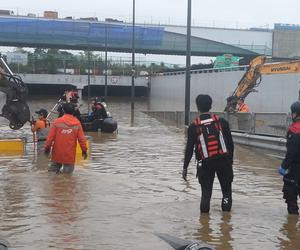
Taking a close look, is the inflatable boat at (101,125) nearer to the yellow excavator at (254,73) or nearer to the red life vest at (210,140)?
the yellow excavator at (254,73)

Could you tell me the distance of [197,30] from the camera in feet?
278

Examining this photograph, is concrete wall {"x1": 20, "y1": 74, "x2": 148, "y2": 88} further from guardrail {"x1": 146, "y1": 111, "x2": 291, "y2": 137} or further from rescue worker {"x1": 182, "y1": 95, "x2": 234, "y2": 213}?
rescue worker {"x1": 182, "y1": 95, "x2": 234, "y2": 213}

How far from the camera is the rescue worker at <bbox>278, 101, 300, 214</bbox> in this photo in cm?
848

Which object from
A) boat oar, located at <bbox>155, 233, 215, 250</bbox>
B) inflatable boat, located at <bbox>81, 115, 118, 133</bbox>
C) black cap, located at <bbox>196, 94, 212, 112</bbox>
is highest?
black cap, located at <bbox>196, 94, 212, 112</bbox>

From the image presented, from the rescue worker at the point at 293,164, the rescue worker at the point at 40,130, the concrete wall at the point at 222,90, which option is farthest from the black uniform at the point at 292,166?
the concrete wall at the point at 222,90

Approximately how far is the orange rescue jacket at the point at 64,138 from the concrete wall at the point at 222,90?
70.1 feet

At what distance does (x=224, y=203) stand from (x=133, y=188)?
2.65 m

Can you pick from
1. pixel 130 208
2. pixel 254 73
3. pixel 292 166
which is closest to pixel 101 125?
pixel 254 73

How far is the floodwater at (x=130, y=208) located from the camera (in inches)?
290

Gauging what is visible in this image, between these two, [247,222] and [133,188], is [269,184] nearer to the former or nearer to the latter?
[133,188]

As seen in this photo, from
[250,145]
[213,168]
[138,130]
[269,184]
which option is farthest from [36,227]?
[138,130]

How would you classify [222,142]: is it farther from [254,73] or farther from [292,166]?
[254,73]

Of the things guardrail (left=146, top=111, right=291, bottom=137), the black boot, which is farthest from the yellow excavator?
the black boot

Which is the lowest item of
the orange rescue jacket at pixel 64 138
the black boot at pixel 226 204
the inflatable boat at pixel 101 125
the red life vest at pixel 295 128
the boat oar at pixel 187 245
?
the inflatable boat at pixel 101 125
